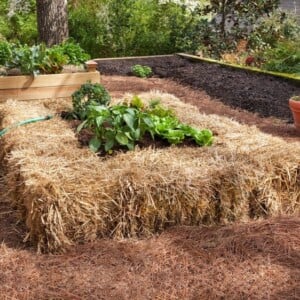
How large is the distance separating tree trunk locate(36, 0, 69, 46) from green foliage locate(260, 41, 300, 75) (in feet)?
11.6

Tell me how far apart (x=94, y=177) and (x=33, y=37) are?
9.34 m

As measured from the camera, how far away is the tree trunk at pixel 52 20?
8609 millimetres

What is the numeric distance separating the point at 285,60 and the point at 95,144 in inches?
218

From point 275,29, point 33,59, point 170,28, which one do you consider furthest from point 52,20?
point 275,29

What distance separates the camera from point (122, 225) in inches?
109

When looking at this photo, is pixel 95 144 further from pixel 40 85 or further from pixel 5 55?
pixel 5 55

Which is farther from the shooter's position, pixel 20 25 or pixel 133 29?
pixel 20 25

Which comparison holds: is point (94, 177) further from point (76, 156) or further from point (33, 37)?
point (33, 37)

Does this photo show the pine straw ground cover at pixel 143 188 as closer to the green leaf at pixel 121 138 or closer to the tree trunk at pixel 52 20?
the green leaf at pixel 121 138

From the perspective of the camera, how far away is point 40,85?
5.08 metres

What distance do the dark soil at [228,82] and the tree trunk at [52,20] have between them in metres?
0.86

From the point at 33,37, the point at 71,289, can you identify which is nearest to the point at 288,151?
the point at 71,289

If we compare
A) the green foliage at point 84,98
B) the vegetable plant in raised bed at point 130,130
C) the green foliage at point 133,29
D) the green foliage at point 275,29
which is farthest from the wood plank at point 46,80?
the green foliage at point 275,29

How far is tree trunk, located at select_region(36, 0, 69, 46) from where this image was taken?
339 inches
